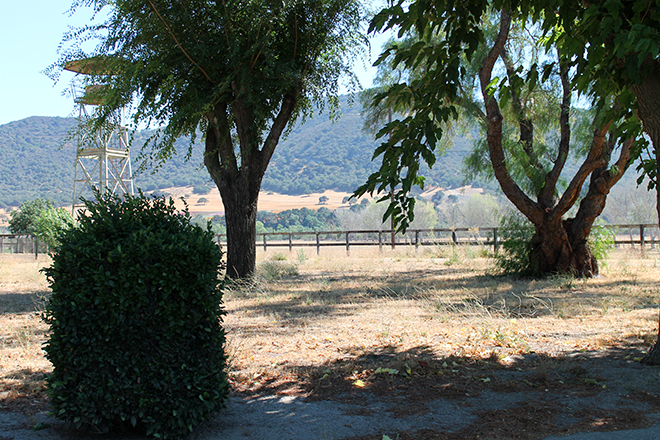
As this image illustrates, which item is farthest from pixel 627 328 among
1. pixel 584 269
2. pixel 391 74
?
pixel 391 74

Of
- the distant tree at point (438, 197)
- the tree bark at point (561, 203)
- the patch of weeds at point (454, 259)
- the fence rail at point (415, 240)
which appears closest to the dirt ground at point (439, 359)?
the tree bark at point (561, 203)

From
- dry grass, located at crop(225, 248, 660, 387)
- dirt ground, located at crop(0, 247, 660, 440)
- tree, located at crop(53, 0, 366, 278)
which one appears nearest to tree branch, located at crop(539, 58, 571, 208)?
dry grass, located at crop(225, 248, 660, 387)

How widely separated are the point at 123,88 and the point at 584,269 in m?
10.6

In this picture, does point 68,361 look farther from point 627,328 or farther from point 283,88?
point 283,88

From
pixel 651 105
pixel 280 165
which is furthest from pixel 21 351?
pixel 280 165

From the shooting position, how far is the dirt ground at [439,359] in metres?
3.80

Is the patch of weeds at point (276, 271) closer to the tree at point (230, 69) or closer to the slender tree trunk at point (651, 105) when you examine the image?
the tree at point (230, 69)

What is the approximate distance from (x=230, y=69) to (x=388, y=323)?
6775 millimetres

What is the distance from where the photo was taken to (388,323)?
699 cm

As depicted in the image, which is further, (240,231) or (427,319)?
(240,231)

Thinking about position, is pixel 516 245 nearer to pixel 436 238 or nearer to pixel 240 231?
pixel 240 231

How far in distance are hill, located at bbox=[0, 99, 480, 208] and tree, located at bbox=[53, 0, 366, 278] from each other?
81696 millimetres

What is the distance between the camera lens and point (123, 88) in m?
9.76

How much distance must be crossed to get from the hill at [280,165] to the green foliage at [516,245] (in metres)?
80.2
